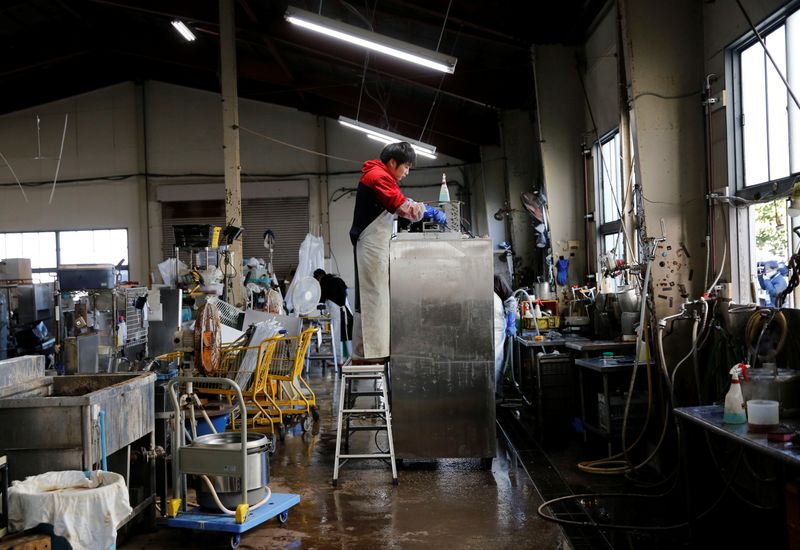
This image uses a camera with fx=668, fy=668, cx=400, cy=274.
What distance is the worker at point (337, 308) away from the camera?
793cm

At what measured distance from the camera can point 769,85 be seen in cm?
399

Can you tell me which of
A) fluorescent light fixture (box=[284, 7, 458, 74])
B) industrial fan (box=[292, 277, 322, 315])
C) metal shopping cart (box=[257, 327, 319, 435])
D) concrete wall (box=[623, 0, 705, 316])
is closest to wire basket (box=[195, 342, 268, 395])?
metal shopping cart (box=[257, 327, 319, 435])

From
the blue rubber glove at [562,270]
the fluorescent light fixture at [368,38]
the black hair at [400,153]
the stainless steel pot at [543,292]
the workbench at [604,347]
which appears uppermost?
the fluorescent light fixture at [368,38]

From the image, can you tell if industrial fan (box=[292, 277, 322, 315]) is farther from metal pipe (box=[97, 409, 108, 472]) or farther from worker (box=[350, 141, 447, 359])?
metal pipe (box=[97, 409, 108, 472])

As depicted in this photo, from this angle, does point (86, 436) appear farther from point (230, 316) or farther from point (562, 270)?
point (562, 270)

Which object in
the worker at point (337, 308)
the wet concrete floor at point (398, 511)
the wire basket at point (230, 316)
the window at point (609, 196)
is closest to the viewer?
the wet concrete floor at point (398, 511)

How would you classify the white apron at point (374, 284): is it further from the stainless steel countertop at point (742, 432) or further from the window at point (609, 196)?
the window at point (609, 196)

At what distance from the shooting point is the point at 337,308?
938 centimetres

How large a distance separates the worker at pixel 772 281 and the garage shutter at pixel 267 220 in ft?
34.4

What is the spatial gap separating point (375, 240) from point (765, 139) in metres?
2.51

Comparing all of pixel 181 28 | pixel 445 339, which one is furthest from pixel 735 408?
pixel 181 28

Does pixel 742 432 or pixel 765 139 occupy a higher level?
pixel 765 139

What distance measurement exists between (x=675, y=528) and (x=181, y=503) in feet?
8.45

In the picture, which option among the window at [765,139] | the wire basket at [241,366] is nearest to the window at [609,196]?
the window at [765,139]
